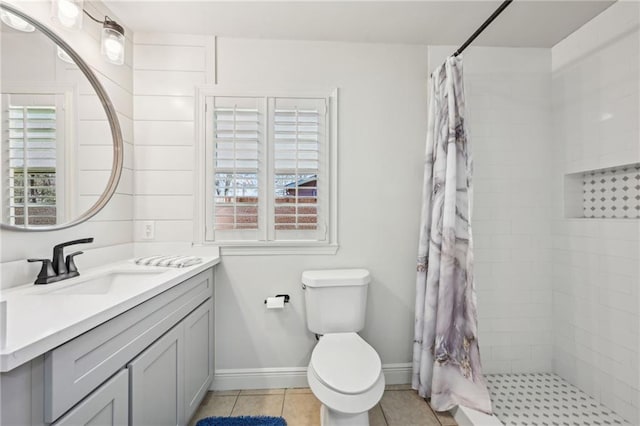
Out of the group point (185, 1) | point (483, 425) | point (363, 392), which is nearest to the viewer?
point (363, 392)

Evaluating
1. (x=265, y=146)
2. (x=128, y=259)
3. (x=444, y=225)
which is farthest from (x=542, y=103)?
(x=128, y=259)

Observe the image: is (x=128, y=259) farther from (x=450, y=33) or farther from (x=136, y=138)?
(x=450, y=33)

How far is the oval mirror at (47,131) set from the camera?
106cm

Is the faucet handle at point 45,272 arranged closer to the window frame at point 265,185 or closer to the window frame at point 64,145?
the window frame at point 64,145

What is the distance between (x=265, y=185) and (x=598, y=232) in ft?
6.68

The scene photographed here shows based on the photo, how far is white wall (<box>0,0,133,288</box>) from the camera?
1105 millimetres

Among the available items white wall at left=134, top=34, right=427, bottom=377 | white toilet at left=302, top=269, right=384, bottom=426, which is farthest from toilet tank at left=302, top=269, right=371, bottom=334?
white wall at left=134, top=34, right=427, bottom=377

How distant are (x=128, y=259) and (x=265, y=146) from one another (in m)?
1.10

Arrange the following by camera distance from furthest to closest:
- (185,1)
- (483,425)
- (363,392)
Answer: (185,1) → (483,425) → (363,392)

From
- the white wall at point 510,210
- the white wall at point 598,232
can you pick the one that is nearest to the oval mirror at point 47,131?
the white wall at point 510,210

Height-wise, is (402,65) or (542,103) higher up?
(402,65)

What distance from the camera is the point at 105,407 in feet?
2.82

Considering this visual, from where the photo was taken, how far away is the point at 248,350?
1.81 metres

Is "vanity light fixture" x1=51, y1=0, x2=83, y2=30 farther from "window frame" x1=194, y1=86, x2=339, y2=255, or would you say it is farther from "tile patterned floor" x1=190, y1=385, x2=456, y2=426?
"tile patterned floor" x1=190, y1=385, x2=456, y2=426
